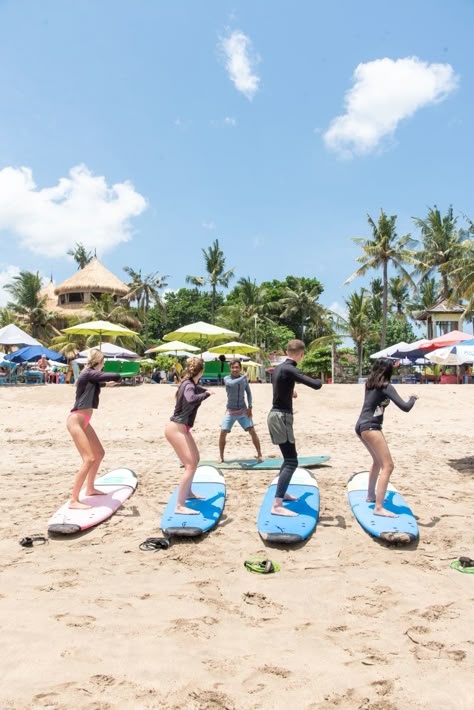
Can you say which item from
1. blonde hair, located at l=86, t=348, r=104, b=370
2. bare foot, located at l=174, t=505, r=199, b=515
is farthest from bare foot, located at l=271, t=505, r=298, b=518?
blonde hair, located at l=86, t=348, r=104, b=370

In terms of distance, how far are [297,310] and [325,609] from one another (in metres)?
44.5

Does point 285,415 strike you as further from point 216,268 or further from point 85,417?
point 216,268

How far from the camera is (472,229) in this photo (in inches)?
1464

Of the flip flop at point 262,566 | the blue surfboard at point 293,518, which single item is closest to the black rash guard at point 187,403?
the blue surfboard at point 293,518

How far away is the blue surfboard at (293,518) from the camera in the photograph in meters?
4.76

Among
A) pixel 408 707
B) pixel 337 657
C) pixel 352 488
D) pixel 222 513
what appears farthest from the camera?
pixel 352 488

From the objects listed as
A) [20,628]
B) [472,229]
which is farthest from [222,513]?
[472,229]

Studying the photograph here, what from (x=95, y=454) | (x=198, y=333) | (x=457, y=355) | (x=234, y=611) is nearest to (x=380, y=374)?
(x=234, y=611)

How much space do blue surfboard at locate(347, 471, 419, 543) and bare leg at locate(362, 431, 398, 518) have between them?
9 centimetres

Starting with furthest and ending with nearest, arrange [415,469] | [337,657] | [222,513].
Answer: [415,469] → [222,513] → [337,657]

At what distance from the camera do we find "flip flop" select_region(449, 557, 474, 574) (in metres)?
4.14

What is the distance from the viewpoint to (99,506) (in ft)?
18.3

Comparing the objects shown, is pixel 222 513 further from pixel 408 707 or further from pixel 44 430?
pixel 44 430

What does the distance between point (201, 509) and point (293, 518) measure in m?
1.04
